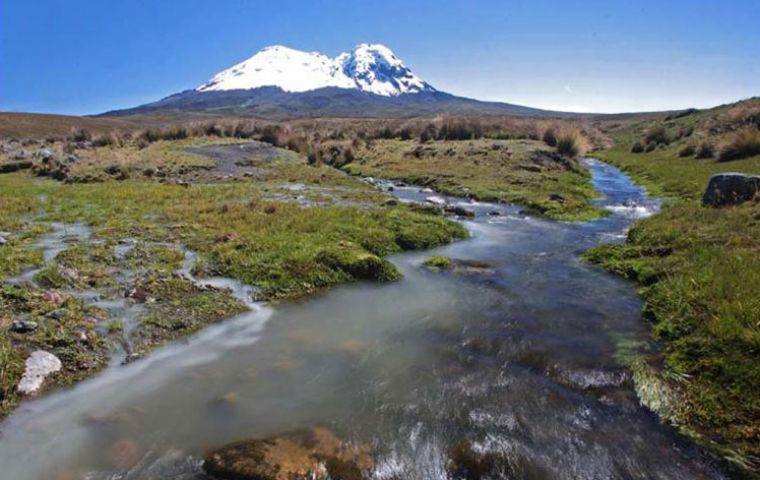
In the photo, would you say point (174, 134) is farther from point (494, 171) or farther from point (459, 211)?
point (459, 211)

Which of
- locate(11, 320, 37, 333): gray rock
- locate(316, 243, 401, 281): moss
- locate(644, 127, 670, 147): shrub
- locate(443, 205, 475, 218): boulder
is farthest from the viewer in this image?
locate(644, 127, 670, 147): shrub

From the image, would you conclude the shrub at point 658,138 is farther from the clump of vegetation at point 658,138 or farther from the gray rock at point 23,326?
the gray rock at point 23,326

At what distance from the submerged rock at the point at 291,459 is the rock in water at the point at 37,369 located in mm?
3905

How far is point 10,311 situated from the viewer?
34.8ft

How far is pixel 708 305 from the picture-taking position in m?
10.5

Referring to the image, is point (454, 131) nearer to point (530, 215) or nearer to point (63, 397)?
point (530, 215)

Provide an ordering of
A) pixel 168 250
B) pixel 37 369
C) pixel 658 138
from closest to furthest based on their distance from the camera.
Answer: pixel 37 369 → pixel 168 250 → pixel 658 138

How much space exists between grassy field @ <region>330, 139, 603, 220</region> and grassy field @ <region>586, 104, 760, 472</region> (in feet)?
22.2

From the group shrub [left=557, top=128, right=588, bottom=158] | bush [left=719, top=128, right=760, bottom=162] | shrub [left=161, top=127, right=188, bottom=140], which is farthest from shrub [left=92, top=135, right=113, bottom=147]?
bush [left=719, top=128, right=760, bottom=162]

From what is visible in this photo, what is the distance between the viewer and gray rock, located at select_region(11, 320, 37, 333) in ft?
31.9

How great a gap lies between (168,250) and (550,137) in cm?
4281

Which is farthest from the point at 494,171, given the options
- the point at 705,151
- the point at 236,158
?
the point at 236,158

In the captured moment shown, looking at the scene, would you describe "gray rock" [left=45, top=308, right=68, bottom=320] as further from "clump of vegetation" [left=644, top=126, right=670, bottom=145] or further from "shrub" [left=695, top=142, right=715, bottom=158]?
"clump of vegetation" [left=644, top=126, right=670, bottom=145]

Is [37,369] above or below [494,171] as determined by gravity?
below
